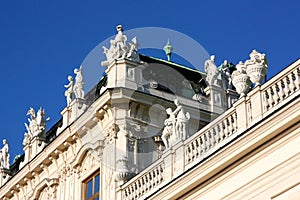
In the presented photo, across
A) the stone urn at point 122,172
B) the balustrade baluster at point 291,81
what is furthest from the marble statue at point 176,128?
the balustrade baluster at point 291,81

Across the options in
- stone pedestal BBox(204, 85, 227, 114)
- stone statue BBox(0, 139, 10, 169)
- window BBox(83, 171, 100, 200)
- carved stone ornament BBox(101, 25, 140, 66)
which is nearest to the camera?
window BBox(83, 171, 100, 200)

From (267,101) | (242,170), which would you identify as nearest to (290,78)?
(267,101)

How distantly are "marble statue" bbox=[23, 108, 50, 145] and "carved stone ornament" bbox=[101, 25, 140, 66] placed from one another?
5376 mm

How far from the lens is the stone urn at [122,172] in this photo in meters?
30.5

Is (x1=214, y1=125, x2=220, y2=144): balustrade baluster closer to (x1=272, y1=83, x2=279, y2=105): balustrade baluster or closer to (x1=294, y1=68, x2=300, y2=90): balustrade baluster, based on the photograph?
(x1=272, y1=83, x2=279, y2=105): balustrade baluster

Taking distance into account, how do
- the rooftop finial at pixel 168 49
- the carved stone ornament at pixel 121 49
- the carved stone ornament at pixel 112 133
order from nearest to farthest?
1. the carved stone ornament at pixel 112 133
2. the carved stone ornament at pixel 121 49
3. the rooftop finial at pixel 168 49

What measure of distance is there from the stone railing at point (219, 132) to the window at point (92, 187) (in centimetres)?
259

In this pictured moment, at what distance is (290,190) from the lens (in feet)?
75.2

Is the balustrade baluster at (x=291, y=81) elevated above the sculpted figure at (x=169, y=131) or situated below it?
below

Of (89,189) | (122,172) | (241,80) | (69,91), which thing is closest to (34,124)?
(69,91)

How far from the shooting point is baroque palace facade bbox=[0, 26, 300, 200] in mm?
23766

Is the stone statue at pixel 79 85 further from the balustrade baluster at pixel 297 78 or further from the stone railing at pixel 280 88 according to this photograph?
the balustrade baluster at pixel 297 78

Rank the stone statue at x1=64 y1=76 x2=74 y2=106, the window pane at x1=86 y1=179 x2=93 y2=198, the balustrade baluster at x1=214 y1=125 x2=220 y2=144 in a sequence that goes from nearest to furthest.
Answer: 1. the balustrade baluster at x1=214 y1=125 x2=220 y2=144
2. the window pane at x1=86 y1=179 x2=93 y2=198
3. the stone statue at x1=64 y1=76 x2=74 y2=106

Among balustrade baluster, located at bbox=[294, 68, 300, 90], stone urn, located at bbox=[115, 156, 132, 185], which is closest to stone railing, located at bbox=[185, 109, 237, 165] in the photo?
balustrade baluster, located at bbox=[294, 68, 300, 90]
